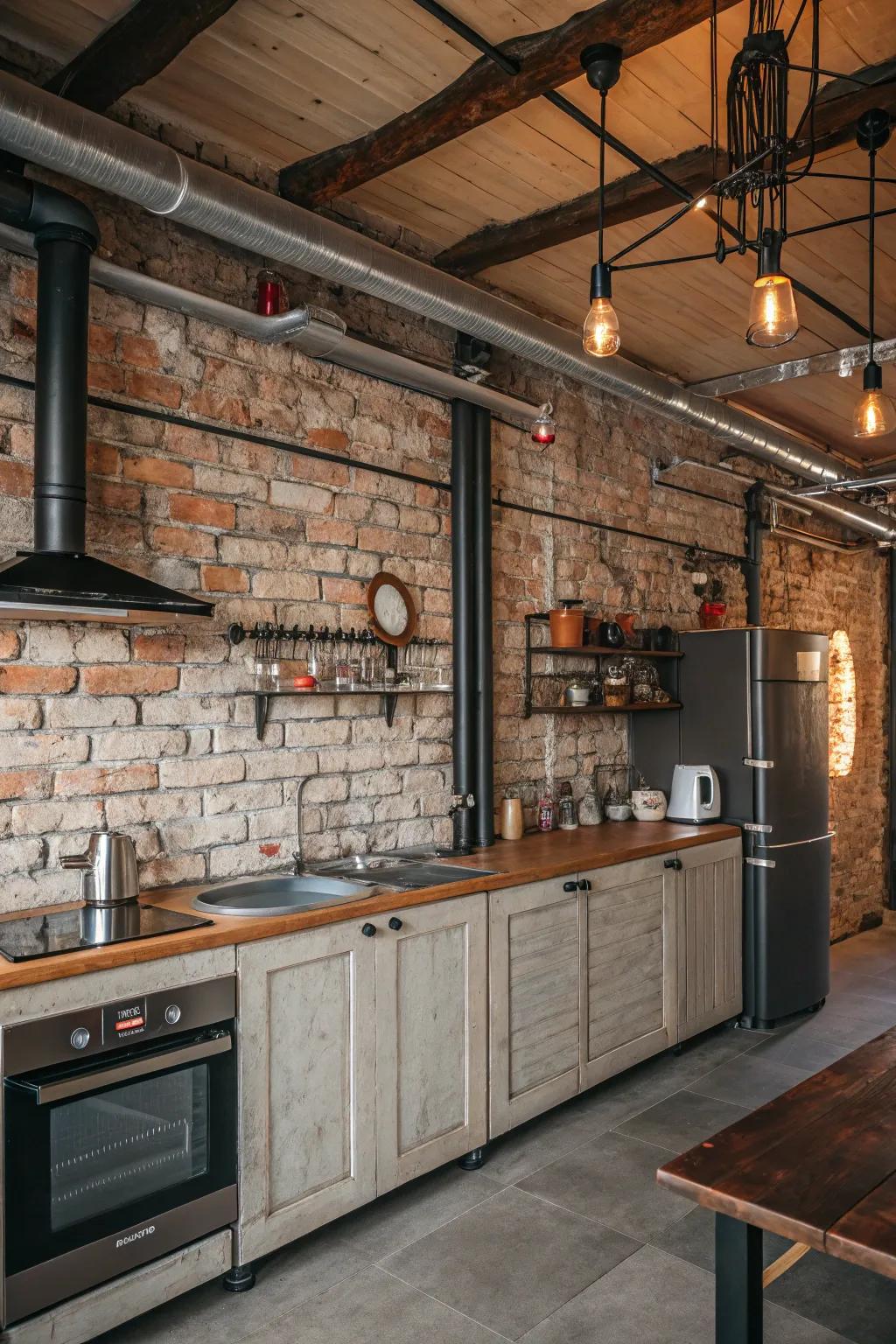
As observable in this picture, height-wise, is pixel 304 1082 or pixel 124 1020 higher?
pixel 124 1020

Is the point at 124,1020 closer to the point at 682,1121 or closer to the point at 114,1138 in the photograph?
the point at 114,1138

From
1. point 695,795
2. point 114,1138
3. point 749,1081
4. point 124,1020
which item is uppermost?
point 695,795

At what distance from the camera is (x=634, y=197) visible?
3.29 m

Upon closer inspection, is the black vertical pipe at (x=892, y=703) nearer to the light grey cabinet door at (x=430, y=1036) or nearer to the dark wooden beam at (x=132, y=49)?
the light grey cabinet door at (x=430, y=1036)

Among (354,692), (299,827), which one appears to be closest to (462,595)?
(354,692)

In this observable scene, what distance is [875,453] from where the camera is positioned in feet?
23.0

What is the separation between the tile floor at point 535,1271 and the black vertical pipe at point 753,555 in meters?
3.39

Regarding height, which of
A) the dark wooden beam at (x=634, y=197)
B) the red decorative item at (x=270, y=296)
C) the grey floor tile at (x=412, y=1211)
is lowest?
the grey floor tile at (x=412, y=1211)

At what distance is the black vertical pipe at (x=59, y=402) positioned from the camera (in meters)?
2.48

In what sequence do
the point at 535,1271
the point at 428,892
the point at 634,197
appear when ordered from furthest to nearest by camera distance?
the point at 634,197 → the point at 428,892 → the point at 535,1271

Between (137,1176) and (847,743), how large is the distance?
6118 millimetres

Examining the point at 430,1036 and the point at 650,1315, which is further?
the point at 430,1036

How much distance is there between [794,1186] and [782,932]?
3.24 metres

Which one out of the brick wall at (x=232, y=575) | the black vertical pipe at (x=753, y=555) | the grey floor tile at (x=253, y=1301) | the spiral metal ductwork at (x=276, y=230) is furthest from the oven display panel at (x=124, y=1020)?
the black vertical pipe at (x=753, y=555)
